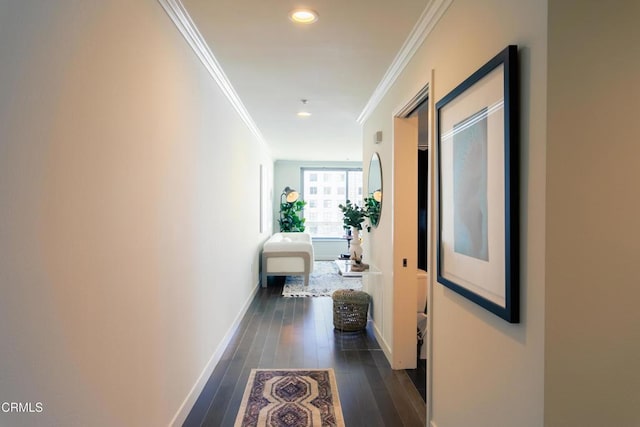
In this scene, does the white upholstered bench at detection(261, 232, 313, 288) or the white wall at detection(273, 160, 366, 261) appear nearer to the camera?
the white upholstered bench at detection(261, 232, 313, 288)

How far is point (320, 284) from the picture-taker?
6441 mm

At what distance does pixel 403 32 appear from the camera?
235 cm

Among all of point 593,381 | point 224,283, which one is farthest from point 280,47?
point 593,381

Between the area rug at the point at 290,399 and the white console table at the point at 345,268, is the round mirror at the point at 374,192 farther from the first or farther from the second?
the white console table at the point at 345,268

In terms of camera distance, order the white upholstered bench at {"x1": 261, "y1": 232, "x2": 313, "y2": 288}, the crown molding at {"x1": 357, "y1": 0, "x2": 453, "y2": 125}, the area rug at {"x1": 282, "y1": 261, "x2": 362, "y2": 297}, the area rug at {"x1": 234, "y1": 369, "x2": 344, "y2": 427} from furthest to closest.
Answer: the white upholstered bench at {"x1": 261, "y1": 232, "x2": 313, "y2": 288}, the area rug at {"x1": 282, "y1": 261, "x2": 362, "y2": 297}, the area rug at {"x1": 234, "y1": 369, "x2": 344, "y2": 427}, the crown molding at {"x1": 357, "y1": 0, "x2": 453, "y2": 125}

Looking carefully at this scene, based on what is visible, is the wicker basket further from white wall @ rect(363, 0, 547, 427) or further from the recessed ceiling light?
the recessed ceiling light

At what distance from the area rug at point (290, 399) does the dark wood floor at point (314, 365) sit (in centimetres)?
7

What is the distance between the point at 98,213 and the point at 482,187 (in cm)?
148

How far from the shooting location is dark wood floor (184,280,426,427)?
2.40m

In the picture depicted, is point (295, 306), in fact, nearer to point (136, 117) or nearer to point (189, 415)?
point (189, 415)

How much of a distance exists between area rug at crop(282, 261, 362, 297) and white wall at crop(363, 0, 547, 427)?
3.75 meters

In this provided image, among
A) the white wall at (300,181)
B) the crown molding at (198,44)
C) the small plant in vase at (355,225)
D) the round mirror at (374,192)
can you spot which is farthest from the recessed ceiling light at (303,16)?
the white wall at (300,181)

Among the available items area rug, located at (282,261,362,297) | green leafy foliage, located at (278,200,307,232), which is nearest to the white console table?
area rug, located at (282,261,362,297)

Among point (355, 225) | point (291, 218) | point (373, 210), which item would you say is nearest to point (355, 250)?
point (355, 225)
